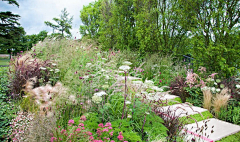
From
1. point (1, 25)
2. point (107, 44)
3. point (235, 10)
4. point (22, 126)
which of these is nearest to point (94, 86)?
point (22, 126)

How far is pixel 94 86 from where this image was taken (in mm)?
2963

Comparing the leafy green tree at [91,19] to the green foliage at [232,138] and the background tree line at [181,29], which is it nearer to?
the background tree line at [181,29]

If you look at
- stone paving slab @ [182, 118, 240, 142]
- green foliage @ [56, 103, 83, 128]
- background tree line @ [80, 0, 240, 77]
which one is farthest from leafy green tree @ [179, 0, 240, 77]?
green foliage @ [56, 103, 83, 128]

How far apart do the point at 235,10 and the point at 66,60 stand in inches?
203

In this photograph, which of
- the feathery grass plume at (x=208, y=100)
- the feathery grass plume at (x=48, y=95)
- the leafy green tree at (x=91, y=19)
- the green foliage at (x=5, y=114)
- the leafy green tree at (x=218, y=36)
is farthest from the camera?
the leafy green tree at (x=91, y=19)

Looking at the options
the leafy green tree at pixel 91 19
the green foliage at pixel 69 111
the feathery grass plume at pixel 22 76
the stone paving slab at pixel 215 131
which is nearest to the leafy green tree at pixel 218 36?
the stone paving slab at pixel 215 131

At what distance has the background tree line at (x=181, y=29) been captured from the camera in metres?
4.92

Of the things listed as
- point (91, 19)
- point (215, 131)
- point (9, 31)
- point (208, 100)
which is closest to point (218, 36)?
point (208, 100)

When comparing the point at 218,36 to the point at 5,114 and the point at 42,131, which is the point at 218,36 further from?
the point at 5,114

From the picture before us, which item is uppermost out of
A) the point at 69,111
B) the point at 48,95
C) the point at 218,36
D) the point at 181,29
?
the point at 181,29

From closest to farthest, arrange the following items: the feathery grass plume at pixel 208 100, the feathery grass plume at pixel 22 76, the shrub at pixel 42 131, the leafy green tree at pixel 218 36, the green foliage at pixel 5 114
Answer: the shrub at pixel 42 131 < the green foliage at pixel 5 114 < the feathery grass plume at pixel 22 76 < the feathery grass plume at pixel 208 100 < the leafy green tree at pixel 218 36

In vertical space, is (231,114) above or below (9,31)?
below

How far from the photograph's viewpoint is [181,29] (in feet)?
24.3

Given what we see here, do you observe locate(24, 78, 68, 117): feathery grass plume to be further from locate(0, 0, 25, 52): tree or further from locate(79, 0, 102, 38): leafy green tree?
locate(0, 0, 25, 52): tree
